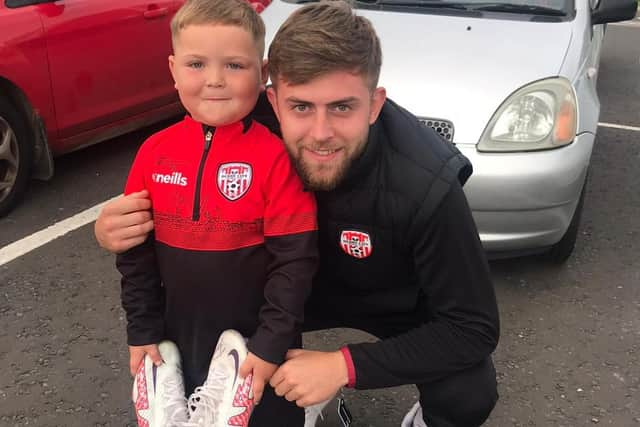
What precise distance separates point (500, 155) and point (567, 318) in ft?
2.68

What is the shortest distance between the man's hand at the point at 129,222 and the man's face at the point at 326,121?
0.41 meters

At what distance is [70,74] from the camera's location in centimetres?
394

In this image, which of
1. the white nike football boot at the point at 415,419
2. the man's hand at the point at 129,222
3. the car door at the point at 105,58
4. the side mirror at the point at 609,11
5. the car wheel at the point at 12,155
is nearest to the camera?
the man's hand at the point at 129,222

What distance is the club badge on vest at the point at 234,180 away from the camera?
68.0 inches

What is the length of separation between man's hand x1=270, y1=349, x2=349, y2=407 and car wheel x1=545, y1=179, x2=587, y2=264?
1873mm

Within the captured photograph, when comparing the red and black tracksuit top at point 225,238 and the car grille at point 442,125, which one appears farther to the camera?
the car grille at point 442,125

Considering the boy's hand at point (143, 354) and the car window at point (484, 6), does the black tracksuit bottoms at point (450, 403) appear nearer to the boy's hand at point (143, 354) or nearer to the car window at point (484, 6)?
the boy's hand at point (143, 354)

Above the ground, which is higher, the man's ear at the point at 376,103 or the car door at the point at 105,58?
the man's ear at the point at 376,103

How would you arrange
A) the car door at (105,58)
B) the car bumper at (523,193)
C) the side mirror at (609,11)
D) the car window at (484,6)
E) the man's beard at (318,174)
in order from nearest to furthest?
1. the man's beard at (318,174)
2. the car bumper at (523,193)
3. the car window at (484,6)
4. the side mirror at (609,11)
5. the car door at (105,58)

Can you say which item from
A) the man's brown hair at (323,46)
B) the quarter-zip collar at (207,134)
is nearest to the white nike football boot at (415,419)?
the quarter-zip collar at (207,134)

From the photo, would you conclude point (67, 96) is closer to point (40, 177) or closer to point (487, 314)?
point (40, 177)

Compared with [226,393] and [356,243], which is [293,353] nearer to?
[226,393]

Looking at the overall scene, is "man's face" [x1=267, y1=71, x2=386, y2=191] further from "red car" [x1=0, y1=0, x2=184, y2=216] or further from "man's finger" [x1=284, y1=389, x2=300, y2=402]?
"red car" [x1=0, y1=0, x2=184, y2=216]

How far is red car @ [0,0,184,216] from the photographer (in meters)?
3.71
